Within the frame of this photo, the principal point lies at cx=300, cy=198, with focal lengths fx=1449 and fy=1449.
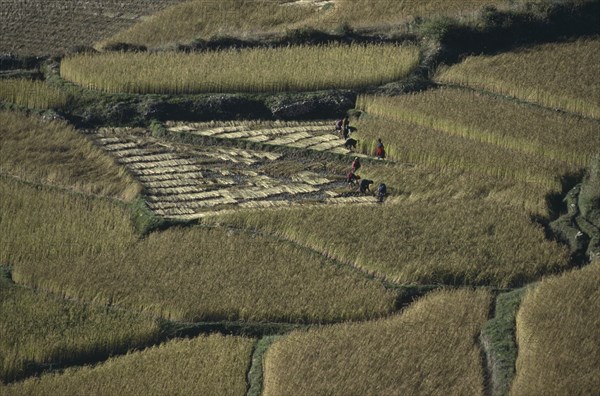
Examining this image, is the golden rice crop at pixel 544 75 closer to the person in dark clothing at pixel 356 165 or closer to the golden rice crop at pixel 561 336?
the person in dark clothing at pixel 356 165

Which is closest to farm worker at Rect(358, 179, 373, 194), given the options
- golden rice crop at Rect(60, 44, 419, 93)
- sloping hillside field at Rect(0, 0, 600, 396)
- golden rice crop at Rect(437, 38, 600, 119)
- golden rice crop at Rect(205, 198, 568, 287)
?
sloping hillside field at Rect(0, 0, 600, 396)

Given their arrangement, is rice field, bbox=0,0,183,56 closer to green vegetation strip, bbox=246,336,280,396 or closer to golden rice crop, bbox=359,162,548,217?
golden rice crop, bbox=359,162,548,217

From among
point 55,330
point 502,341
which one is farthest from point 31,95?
point 502,341

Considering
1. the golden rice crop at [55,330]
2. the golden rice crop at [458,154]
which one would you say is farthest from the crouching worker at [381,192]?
the golden rice crop at [55,330]

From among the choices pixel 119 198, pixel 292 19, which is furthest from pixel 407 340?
pixel 292 19

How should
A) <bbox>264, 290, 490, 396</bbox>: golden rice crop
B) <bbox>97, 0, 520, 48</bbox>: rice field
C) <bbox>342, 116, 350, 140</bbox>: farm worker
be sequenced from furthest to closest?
<bbox>97, 0, 520, 48</bbox>: rice field
<bbox>342, 116, 350, 140</bbox>: farm worker
<bbox>264, 290, 490, 396</bbox>: golden rice crop

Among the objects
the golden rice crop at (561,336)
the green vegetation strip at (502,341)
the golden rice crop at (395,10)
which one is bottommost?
the green vegetation strip at (502,341)

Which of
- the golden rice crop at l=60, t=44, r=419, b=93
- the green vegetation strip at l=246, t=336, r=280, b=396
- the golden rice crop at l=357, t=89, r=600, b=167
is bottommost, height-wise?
the green vegetation strip at l=246, t=336, r=280, b=396
